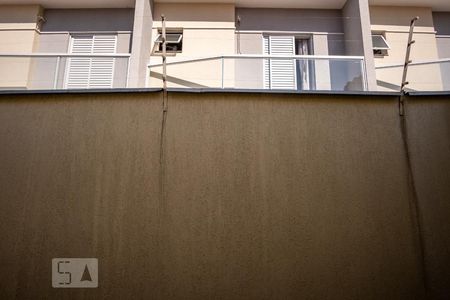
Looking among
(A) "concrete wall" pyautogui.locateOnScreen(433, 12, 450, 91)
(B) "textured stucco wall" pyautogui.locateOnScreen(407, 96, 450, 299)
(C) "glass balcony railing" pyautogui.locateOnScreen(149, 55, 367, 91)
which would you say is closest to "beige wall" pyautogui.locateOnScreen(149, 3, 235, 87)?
(C) "glass balcony railing" pyautogui.locateOnScreen(149, 55, 367, 91)

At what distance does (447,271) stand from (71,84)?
6.13 m

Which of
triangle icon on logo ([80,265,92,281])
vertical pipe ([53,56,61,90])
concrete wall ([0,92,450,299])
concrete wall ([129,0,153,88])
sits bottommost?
triangle icon on logo ([80,265,92,281])

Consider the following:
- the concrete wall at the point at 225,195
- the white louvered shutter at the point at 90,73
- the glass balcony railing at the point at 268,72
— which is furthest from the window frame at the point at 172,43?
the concrete wall at the point at 225,195

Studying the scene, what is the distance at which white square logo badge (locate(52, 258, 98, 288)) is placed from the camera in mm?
3721

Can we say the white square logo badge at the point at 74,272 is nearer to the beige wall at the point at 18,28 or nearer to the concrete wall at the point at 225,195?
the concrete wall at the point at 225,195

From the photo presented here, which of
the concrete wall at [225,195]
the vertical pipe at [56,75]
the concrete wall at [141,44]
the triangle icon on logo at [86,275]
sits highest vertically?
the concrete wall at [141,44]

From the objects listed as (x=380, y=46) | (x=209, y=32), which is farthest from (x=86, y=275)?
(x=380, y=46)

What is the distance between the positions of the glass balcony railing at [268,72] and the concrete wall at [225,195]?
944 millimetres

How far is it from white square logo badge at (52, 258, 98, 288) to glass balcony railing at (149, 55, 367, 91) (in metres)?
3.08

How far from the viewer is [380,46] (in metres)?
6.92

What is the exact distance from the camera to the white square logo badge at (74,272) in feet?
12.2

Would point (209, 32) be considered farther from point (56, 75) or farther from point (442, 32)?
point (442, 32)

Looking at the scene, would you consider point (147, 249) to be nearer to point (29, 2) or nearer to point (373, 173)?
Answer: point (373, 173)

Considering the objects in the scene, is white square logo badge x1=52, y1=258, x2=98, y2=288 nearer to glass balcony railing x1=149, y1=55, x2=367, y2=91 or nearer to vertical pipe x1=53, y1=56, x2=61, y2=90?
vertical pipe x1=53, y1=56, x2=61, y2=90
